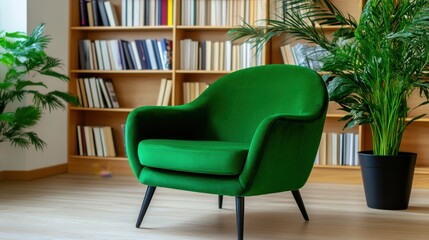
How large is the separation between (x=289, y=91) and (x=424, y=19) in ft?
2.75

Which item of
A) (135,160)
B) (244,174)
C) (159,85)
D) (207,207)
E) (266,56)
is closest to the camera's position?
(244,174)

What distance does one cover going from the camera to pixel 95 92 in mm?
5578

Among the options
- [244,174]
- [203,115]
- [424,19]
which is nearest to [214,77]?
[203,115]

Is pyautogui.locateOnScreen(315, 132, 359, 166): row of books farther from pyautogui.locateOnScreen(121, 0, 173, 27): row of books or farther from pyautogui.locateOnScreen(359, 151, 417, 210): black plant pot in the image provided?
pyautogui.locateOnScreen(121, 0, 173, 27): row of books

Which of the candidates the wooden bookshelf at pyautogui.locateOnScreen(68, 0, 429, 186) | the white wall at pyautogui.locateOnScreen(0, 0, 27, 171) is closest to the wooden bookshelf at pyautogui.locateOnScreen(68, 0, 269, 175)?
the wooden bookshelf at pyautogui.locateOnScreen(68, 0, 429, 186)

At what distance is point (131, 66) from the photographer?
554 centimetres

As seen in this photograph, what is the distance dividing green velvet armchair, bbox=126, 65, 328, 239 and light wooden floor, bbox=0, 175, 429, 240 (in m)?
0.20

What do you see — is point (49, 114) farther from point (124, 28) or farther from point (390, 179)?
point (390, 179)

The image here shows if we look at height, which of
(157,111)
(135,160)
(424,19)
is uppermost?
(424,19)

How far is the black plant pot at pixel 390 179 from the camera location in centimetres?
394

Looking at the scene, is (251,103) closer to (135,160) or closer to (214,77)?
(135,160)

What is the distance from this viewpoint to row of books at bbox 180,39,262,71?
529 cm

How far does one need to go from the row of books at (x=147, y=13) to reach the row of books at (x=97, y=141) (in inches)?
36.3

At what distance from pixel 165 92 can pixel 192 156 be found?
2409 mm
